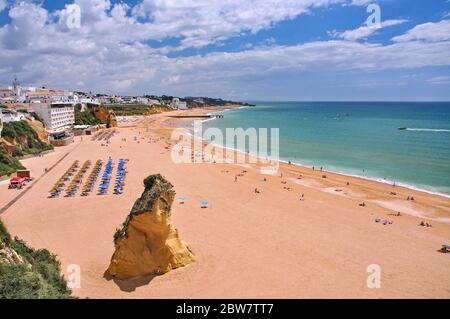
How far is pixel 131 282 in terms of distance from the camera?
1372 cm

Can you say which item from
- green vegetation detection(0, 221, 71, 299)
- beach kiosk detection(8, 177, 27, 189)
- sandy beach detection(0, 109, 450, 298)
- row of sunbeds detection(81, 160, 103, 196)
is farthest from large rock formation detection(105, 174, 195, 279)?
beach kiosk detection(8, 177, 27, 189)

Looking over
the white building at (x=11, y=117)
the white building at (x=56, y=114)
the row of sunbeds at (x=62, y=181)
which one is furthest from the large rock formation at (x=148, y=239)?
the white building at (x=56, y=114)

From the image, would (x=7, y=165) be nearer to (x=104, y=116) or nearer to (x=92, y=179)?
(x=92, y=179)

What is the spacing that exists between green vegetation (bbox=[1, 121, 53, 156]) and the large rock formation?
32.5 m

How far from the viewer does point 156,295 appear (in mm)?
12742

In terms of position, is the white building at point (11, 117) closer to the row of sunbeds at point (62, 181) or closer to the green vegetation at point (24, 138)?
the green vegetation at point (24, 138)

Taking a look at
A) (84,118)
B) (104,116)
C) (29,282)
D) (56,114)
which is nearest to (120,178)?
(29,282)

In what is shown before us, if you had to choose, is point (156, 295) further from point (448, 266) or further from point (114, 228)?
point (448, 266)

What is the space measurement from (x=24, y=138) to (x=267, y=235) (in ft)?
119

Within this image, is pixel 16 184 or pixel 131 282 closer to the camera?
pixel 131 282

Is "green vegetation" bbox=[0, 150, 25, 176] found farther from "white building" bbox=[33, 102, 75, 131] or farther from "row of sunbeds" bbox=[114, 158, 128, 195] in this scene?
"white building" bbox=[33, 102, 75, 131]

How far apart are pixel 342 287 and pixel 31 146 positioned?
41857mm

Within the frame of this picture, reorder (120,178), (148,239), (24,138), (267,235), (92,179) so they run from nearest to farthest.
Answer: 1. (148,239)
2. (267,235)
3. (92,179)
4. (120,178)
5. (24,138)
